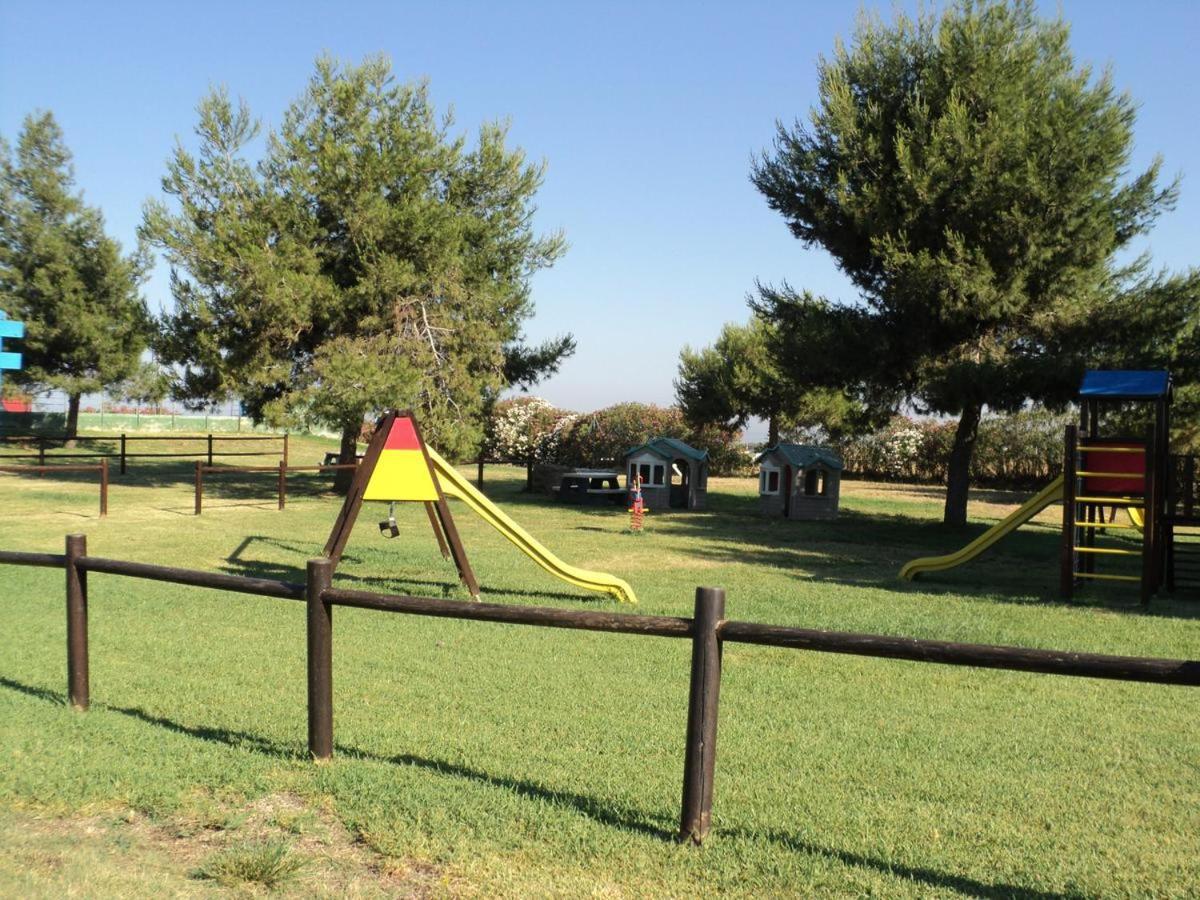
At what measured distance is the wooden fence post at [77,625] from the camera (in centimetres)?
568

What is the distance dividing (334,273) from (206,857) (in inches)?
845

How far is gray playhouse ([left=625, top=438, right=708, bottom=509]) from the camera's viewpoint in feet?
77.2

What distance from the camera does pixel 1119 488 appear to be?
41.2ft

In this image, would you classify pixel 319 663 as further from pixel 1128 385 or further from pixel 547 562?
pixel 1128 385

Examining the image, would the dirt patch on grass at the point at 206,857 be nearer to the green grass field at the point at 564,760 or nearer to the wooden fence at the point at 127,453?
the green grass field at the point at 564,760

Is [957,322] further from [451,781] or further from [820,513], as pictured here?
[451,781]

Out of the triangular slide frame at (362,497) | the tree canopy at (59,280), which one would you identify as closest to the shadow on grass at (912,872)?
the triangular slide frame at (362,497)

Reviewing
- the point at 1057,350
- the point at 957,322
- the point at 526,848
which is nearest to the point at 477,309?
the point at 957,322

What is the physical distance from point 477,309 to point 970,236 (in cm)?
1161

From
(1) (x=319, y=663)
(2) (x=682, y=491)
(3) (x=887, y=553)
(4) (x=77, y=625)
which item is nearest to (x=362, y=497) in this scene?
(4) (x=77, y=625)

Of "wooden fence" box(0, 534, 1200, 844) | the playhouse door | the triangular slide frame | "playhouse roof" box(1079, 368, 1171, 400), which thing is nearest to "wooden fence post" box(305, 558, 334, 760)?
"wooden fence" box(0, 534, 1200, 844)

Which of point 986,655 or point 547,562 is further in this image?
point 547,562

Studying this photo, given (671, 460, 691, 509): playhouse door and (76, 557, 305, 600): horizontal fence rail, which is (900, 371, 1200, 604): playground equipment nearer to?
(76, 557, 305, 600): horizontal fence rail

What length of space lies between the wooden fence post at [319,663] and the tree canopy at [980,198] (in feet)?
49.0
